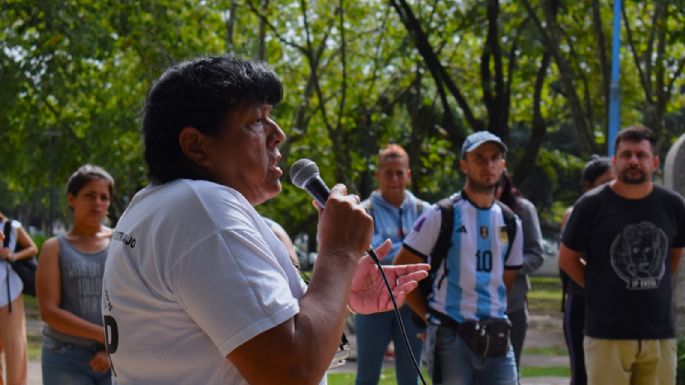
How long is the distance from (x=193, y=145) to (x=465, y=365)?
13.1 ft

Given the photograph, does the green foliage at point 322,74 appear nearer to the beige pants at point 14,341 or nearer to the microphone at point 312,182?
the beige pants at point 14,341

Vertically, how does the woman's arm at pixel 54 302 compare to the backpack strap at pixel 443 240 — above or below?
below

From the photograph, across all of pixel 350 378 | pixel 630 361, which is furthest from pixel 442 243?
pixel 350 378

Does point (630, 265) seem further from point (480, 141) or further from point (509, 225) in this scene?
point (480, 141)

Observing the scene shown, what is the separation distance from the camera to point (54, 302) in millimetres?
6230

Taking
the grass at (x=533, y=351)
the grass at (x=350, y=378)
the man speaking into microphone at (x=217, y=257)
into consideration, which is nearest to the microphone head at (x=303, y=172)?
the man speaking into microphone at (x=217, y=257)

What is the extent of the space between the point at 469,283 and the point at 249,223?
4.01 m

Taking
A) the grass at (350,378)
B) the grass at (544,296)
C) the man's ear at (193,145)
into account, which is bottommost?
the grass at (544,296)

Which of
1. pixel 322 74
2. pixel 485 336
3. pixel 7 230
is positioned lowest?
pixel 485 336

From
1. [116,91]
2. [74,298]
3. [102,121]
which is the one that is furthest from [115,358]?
[116,91]

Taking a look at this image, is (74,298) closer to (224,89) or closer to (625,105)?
(224,89)

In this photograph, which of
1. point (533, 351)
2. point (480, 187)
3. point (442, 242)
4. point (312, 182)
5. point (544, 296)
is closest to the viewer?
point (312, 182)

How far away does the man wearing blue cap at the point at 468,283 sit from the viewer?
6.26 m

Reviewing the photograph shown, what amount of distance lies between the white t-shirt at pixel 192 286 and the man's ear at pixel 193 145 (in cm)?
9
